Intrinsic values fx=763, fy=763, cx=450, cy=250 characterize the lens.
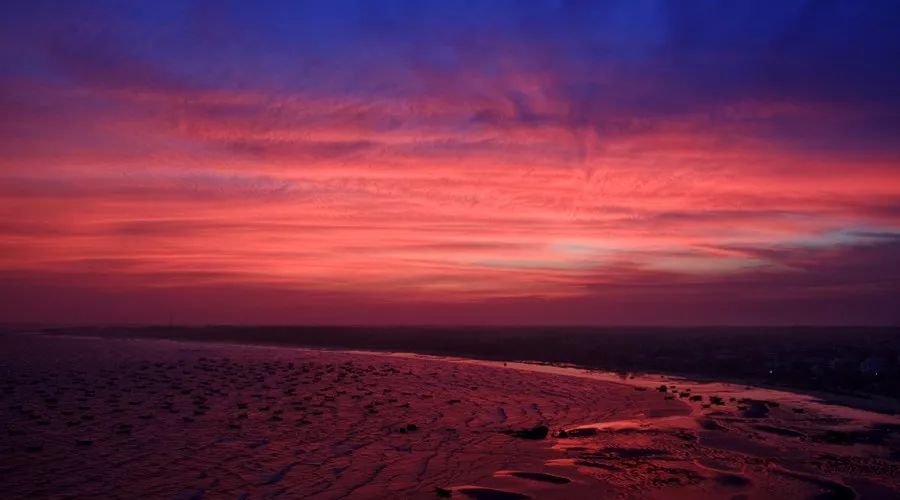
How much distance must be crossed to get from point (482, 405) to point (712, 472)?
11.6m

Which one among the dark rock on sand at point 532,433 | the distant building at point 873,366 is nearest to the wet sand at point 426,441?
the dark rock on sand at point 532,433

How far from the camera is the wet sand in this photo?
549 inches

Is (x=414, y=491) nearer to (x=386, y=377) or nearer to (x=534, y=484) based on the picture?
(x=534, y=484)

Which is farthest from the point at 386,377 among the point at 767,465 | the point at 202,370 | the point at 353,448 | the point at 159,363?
the point at 767,465

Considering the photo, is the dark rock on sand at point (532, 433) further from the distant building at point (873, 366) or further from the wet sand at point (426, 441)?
the distant building at point (873, 366)

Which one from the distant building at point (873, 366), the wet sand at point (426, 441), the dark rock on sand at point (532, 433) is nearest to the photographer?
the wet sand at point (426, 441)

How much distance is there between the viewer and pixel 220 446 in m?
17.3

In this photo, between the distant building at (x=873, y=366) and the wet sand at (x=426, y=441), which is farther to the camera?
the distant building at (x=873, y=366)

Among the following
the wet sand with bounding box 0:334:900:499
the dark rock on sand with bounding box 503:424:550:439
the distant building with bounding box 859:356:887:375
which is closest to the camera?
the wet sand with bounding box 0:334:900:499

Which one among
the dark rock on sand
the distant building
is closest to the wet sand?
the dark rock on sand

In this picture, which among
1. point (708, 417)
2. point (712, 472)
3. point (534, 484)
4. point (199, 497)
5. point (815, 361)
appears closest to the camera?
point (199, 497)

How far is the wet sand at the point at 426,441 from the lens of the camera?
45.7 feet

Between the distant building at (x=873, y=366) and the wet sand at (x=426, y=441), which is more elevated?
the distant building at (x=873, y=366)

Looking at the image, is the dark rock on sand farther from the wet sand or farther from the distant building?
the distant building
